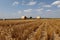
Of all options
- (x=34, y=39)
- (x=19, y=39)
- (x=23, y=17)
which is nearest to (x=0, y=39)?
(x=19, y=39)

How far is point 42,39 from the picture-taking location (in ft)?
33.2

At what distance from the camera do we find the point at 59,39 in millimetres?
10250

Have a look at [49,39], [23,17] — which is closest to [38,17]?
[23,17]

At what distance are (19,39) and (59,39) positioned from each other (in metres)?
2.49

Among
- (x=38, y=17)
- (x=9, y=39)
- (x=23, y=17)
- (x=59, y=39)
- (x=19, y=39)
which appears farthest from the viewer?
(x=38, y=17)

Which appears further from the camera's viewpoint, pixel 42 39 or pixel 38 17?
pixel 38 17

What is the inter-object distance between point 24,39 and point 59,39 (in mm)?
2157

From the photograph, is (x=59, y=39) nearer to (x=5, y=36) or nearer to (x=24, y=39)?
(x=24, y=39)

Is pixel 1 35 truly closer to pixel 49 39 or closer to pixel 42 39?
pixel 42 39

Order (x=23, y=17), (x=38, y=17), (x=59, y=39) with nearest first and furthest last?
1. (x=59, y=39)
2. (x=23, y=17)
3. (x=38, y=17)

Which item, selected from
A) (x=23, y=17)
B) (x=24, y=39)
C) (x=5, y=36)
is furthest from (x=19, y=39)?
(x=23, y=17)

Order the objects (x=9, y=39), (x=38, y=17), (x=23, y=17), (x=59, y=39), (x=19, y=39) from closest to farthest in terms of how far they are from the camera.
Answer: (x=9, y=39) < (x=19, y=39) < (x=59, y=39) < (x=23, y=17) < (x=38, y=17)

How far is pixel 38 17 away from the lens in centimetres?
7031

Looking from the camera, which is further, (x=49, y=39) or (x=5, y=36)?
(x=49, y=39)
